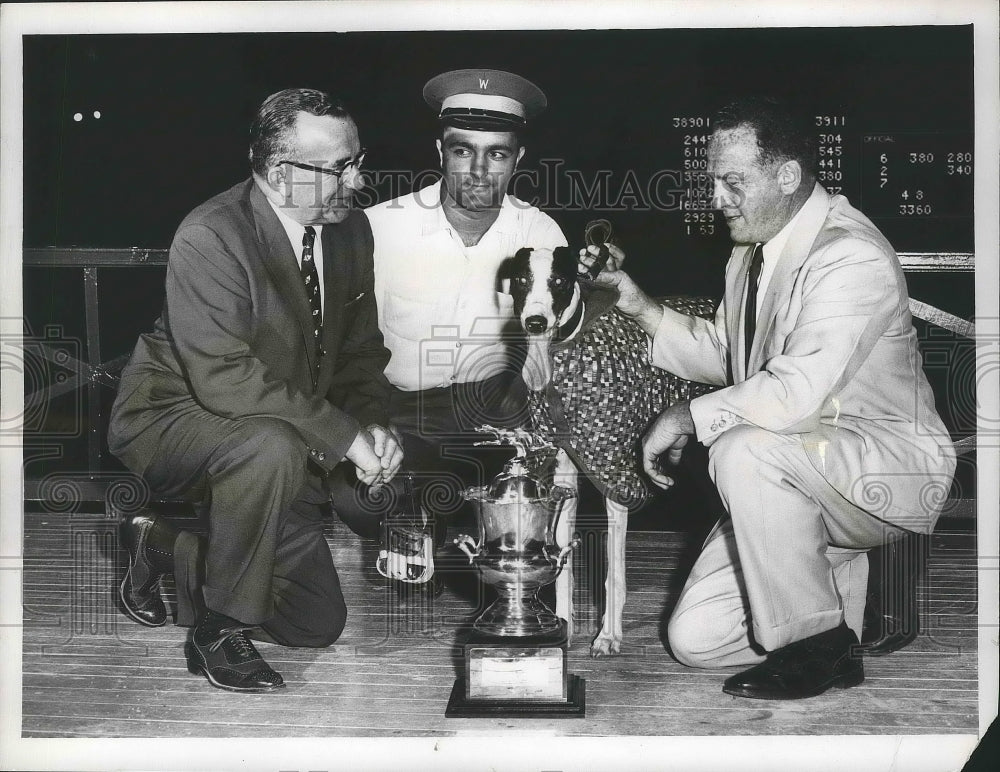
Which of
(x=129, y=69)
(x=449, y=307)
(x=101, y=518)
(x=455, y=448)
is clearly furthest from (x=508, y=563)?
(x=129, y=69)

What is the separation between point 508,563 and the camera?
3268mm

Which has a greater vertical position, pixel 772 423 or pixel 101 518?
pixel 772 423

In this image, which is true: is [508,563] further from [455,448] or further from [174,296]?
[174,296]

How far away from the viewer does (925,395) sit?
3.43 m

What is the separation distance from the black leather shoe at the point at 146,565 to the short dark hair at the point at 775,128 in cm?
190

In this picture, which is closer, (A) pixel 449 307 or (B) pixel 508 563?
(B) pixel 508 563

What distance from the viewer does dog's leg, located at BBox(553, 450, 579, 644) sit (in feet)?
11.2

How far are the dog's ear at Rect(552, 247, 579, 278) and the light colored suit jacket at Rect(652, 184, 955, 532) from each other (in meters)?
0.29

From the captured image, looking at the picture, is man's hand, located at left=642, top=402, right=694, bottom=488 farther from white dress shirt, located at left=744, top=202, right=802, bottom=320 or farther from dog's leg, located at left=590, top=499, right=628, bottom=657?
white dress shirt, located at left=744, top=202, right=802, bottom=320

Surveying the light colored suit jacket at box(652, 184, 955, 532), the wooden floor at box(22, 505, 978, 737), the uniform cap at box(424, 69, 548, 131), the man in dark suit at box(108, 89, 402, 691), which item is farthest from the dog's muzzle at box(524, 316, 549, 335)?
the wooden floor at box(22, 505, 978, 737)

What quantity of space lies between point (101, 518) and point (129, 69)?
1.26 meters

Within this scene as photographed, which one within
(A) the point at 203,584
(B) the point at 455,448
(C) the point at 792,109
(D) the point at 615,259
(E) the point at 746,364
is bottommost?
(A) the point at 203,584

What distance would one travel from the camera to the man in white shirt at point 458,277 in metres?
3.43

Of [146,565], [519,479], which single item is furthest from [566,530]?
[146,565]
